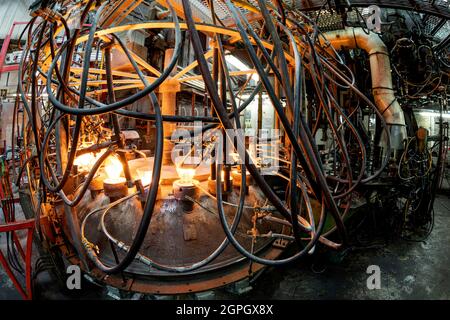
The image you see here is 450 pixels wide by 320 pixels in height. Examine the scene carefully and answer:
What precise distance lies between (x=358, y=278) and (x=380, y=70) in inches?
187

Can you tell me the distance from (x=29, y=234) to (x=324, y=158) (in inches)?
233

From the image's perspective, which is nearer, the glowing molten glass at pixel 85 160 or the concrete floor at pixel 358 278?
the concrete floor at pixel 358 278

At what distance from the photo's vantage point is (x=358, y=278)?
3477 millimetres

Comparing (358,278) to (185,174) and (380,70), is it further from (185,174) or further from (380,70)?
(380,70)

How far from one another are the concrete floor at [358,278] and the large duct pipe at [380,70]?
246 cm

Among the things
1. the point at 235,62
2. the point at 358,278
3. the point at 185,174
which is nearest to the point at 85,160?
the point at 185,174

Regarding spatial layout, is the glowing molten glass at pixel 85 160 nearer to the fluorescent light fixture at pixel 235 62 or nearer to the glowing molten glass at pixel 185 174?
the glowing molten glass at pixel 185 174

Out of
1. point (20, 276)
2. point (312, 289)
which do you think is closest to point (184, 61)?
point (20, 276)

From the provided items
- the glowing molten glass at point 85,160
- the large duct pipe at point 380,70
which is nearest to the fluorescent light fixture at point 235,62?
the large duct pipe at point 380,70

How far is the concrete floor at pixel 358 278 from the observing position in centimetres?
302

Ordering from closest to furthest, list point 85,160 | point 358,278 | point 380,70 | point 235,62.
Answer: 1. point 358,278
2. point 85,160
3. point 380,70
4. point 235,62

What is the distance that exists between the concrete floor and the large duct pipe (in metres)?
2.46

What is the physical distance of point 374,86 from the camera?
504 centimetres

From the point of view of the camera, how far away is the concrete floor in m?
3.02
